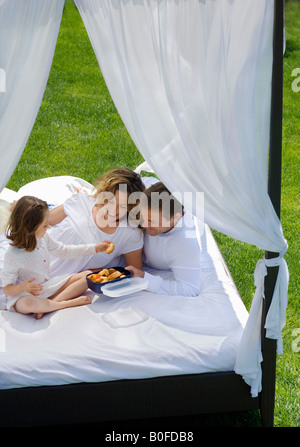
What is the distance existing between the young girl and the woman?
0.75 ft

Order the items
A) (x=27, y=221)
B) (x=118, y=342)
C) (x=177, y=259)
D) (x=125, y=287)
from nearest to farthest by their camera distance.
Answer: (x=118, y=342) < (x=27, y=221) < (x=125, y=287) < (x=177, y=259)

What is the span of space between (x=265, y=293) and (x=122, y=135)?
366cm

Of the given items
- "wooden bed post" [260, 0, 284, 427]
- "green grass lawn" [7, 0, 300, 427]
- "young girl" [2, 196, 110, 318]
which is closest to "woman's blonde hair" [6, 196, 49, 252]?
"young girl" [2, 196, 110, 318]

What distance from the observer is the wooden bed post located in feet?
7.73

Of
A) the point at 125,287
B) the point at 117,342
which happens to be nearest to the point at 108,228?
the point at 125,287

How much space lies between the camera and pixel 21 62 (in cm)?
242

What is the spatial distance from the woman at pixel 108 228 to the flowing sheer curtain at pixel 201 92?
0.73 metres

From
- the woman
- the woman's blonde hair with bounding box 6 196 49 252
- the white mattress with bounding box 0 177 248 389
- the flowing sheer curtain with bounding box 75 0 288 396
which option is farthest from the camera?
the woman

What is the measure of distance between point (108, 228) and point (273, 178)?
1.07 m

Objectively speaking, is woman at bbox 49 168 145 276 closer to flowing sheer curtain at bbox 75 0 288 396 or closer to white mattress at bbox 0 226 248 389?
→ white mattress at bbox 0 226 248 389

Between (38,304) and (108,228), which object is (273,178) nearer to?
(108,228)

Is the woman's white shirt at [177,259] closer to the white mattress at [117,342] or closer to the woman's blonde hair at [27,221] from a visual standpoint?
the white mattress at [117,342]

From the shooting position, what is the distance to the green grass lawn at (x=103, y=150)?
338 cm

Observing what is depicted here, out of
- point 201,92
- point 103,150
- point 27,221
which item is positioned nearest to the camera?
point 201,92
